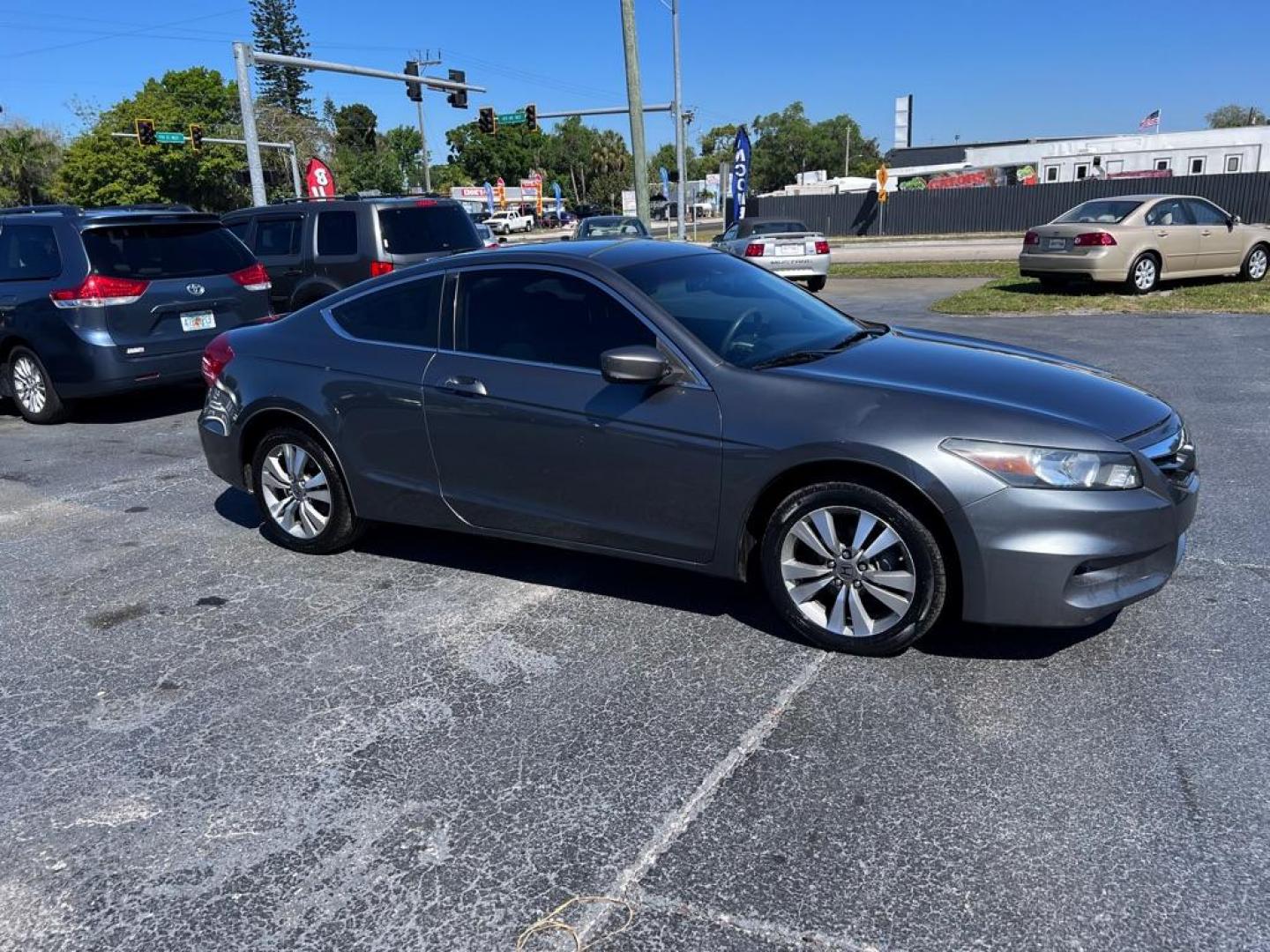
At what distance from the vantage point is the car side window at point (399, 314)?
4.63 m

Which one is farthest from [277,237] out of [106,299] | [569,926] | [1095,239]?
[1095,239]

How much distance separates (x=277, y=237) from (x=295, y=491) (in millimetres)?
7075

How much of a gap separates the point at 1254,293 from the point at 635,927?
15.3 m

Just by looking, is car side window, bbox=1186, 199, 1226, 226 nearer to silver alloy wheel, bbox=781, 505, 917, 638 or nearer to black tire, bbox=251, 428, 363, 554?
silver alloy wheel, bbox=781, 505, 917, 638

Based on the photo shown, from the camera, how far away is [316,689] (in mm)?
3713

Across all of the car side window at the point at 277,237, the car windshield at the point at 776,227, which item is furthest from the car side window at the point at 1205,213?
the car side window at the point at 277,237

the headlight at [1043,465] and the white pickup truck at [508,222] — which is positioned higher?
the white pickup truck at [508,222]

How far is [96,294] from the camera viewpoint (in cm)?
812

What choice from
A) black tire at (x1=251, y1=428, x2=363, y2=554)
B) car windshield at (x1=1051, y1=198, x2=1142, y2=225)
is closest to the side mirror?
black tire at (x1=251, y1=428, x2=363, y2=554)

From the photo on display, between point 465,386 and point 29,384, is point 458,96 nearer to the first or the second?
point 29,384

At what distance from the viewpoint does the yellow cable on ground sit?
93.4 inches

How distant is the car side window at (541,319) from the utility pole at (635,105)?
63.3 ft

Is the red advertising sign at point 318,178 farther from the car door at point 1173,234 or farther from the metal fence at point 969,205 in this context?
the metal fence at point 969,205

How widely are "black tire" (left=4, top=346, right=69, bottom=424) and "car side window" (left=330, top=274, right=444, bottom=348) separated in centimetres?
515
